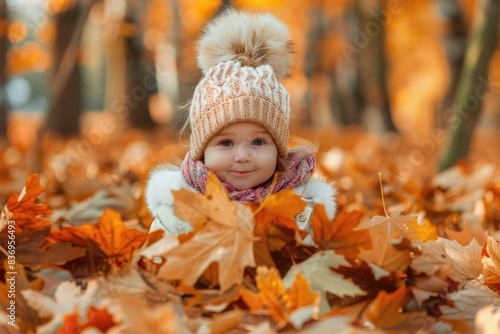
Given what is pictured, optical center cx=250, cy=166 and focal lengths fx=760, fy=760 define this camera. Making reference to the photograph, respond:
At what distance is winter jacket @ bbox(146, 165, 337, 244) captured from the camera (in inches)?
93.5

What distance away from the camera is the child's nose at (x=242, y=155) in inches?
95.1

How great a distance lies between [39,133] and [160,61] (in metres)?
→ 15.8

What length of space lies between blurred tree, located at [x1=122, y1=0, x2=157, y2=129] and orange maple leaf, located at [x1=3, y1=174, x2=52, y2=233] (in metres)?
11.3

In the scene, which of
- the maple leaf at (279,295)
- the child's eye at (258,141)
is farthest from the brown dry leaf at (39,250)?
the child's eye at (258,141)

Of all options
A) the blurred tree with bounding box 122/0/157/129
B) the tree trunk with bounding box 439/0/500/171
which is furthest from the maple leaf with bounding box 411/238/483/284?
the blurred tree with bounding box 122/0/157/129

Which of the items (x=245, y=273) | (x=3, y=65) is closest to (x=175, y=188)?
(x=245, y=273)

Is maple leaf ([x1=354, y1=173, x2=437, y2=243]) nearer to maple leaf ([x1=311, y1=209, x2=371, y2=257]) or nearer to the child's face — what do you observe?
maple leaf ([x1=311, y1=209, x2=371, y2=257])

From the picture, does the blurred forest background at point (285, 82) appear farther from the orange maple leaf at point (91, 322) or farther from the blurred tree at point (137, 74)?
the orange maple leaf at point (91, 322)

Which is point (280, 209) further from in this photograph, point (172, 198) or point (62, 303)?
point (172, 198)

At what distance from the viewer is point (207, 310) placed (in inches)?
67.6

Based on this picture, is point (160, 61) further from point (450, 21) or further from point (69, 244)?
point (69, 244)

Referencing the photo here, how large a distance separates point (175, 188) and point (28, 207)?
531 millimetres

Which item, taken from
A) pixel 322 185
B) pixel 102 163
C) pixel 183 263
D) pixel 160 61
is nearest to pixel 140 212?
pixel 322 185

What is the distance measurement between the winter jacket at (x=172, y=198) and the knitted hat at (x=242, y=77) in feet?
0.44
